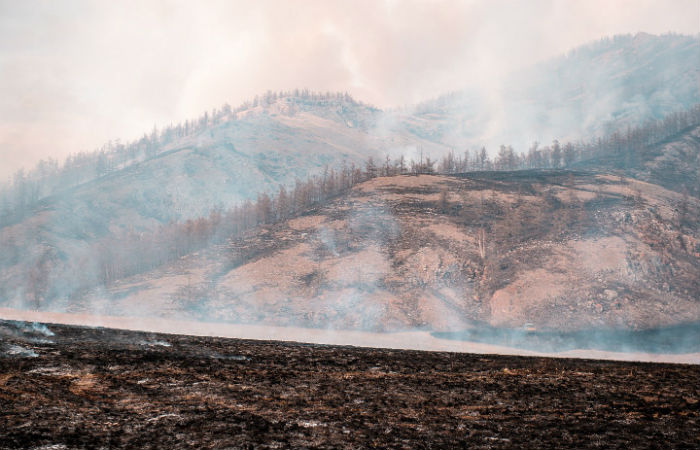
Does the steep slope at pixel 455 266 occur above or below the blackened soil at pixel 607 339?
above

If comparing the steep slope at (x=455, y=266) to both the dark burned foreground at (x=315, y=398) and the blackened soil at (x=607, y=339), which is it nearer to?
the blackened soil at (x=607, y=339)

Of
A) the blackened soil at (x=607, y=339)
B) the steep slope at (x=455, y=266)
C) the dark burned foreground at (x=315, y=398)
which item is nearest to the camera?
the dark burned foreground at (x=315, y=398)

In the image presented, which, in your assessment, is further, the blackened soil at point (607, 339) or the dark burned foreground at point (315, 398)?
the blackened soil at point (607, 339)

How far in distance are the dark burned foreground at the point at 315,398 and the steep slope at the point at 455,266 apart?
107037 millimetres

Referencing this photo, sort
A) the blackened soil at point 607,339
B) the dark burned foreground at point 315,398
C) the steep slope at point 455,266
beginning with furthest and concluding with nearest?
the steep slope at point 455,266
the blackened soil at point 607,339
the dark burned foreground at point 315,398

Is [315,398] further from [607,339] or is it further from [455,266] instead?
[455,266]

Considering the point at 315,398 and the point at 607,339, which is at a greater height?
the point at 315,398

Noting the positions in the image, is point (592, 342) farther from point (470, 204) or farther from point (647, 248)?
point (470, 204)

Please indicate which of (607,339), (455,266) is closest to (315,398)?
(607,339)

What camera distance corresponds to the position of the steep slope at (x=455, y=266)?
398 ft

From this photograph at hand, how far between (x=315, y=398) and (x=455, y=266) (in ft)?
432

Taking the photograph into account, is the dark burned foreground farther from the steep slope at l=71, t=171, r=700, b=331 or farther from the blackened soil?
the steep slope at l=71, t=171, r=700, b=331

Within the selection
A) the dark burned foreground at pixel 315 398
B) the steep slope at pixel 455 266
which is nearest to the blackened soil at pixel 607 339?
the steep slope at pixel 455 266

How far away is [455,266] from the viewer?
5477 inches
